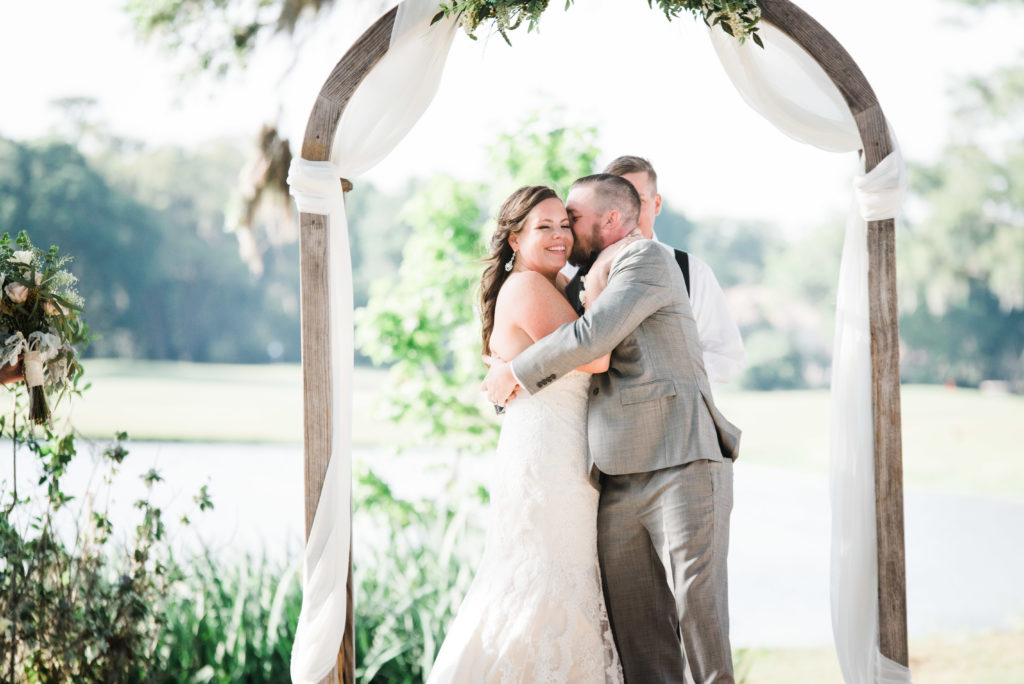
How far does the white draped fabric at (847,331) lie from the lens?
3078mm

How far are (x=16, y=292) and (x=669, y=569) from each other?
2.16 meters

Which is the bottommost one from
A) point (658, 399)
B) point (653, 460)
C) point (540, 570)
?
point (540, 570)

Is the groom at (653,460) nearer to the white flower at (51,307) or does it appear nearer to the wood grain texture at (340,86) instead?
the wood grain texture at (340,86)

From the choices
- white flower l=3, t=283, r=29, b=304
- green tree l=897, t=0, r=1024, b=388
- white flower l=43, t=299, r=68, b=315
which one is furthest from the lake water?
white flower l=3, t=283, r=29, b=304

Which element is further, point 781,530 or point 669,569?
Answer: point 781,530

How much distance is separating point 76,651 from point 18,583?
352 millimetres

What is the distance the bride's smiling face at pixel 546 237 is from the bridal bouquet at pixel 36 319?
147cm

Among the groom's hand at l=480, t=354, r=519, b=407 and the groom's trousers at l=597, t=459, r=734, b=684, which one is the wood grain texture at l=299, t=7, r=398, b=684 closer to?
the groom's hand at l=480, t=354, r=519, b=407

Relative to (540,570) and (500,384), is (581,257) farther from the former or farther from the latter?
(540,570)

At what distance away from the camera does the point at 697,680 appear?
264cm

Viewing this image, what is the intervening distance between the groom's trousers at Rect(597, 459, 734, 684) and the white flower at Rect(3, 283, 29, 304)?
1.91 meters

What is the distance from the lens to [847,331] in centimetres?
319

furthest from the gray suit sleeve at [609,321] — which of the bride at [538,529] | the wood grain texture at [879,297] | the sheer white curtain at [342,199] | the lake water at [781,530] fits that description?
the lake water at [781,530]

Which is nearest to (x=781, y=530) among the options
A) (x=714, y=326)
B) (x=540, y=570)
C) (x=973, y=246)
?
(x=973, y=246)
